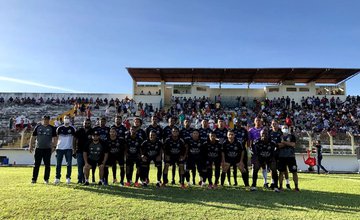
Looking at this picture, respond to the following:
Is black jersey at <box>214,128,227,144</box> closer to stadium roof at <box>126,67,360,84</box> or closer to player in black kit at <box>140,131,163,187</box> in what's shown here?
player in black kit at <box>140,131,163,187</box>

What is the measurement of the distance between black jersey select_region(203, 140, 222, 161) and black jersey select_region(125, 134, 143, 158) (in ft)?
6.78

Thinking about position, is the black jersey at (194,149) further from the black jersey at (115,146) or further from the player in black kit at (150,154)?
the black jersey at (115,146)

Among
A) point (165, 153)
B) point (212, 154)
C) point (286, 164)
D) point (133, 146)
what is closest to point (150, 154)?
point (165, 153)

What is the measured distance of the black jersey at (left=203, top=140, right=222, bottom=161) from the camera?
31.3ft

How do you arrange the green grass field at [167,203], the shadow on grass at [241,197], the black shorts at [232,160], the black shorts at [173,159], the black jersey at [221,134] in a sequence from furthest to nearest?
the black jersey at [221,134]
the black shorts at [173,159]
the black shorts at [232,160]
the shadow on grass at [241,197]
the green grass field at [167,203]

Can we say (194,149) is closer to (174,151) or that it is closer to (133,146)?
(174,151)

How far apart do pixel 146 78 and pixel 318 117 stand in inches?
783

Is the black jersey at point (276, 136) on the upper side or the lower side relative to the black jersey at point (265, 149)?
upper

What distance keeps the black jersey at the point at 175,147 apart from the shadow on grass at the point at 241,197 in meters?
1.09

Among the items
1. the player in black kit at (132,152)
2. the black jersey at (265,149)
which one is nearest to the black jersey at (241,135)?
the black jersey at (265,149)

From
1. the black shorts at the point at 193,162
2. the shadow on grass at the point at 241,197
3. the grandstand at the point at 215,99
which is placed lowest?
the shadow on grass at the point at 241,197

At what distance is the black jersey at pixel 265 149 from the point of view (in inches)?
360

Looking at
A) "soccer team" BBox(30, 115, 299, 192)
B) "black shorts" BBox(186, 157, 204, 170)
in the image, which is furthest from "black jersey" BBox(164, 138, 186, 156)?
"black shorts" BBox(186, 157, 204, 170)

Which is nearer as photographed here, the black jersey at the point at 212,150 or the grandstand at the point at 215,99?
the black jersey at the point at 212,150
